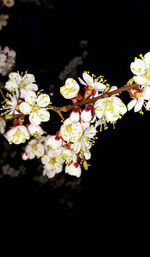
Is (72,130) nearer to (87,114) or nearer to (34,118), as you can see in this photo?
(87,114)

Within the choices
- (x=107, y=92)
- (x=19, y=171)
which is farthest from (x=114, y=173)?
(x=107, y=92)

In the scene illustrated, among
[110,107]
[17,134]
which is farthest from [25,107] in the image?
[110,107]

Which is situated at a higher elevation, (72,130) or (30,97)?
(30,97)

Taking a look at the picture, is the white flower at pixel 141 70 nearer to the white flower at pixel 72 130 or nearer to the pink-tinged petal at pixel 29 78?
the white flower at pixel 72 130

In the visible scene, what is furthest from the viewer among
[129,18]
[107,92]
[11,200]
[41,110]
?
[129,18]

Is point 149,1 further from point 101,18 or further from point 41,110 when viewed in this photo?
point 41,110

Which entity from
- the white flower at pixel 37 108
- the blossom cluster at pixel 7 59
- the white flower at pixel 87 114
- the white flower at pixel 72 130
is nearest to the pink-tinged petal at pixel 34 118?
the white flower at pixel 37 108

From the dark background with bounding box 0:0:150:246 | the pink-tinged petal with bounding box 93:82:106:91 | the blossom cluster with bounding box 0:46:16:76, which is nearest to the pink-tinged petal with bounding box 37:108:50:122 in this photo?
the pink-tinged petal with bounding box 93:82:106:91

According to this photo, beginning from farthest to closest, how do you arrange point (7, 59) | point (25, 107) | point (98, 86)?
point (7, 59) < point (25, 107) < point (98, 86)
